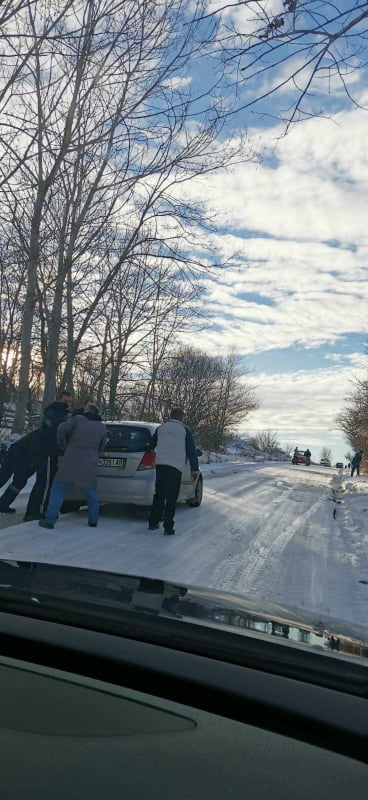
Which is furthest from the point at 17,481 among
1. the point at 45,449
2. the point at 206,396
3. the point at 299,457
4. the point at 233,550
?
the point at 299,457

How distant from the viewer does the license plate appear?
31.4 ft

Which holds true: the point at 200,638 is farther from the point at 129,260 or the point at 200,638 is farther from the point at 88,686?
the point at 129,260

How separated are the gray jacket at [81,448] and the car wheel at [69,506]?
137 cm

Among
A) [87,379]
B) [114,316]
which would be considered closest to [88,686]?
[114,316]

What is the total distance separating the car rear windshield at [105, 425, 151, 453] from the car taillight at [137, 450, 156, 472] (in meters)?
0.12

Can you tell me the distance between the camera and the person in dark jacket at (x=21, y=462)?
9.23 m

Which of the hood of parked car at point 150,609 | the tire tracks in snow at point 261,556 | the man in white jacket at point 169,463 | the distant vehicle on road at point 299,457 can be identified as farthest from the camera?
the distant vehicle on road at point 299,457

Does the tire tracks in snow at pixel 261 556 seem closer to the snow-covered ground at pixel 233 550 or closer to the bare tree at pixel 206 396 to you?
the snow-covered ground at pixel 233 550

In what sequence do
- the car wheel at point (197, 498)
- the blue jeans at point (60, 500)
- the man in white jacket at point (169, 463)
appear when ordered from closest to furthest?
the blue jeans at point (60, 500), the man in white jacket at point (169, 463), the car wheel at point (197, 498)

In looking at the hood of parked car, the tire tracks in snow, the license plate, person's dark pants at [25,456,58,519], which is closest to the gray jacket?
person's dark pants at [25,456,58,519]

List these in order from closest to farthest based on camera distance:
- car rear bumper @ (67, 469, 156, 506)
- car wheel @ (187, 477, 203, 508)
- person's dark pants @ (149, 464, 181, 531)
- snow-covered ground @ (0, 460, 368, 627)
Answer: snow-covered ground @ (0, 460, 368, 627) < person's dark pants @ (149, 464, 181, 531) < car rear bumper @ (67, 469, 156, 506) < car wheel @ (187, 477, 203, 508)

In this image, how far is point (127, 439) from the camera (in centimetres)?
974

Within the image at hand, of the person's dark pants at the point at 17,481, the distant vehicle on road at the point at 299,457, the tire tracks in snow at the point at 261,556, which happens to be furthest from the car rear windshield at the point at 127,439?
the distant vehicle on road at the point at 299,457

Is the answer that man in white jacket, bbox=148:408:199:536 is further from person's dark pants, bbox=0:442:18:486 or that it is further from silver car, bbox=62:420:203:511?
person's dark pants, bbox=0:442:18:486
